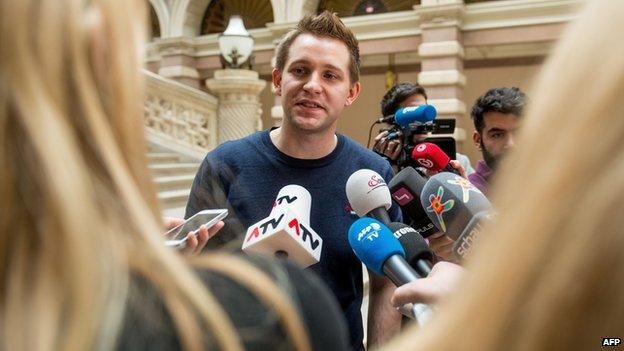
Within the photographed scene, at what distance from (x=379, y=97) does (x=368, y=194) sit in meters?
9.48

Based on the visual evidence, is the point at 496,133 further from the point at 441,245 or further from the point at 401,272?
the point at 401,272

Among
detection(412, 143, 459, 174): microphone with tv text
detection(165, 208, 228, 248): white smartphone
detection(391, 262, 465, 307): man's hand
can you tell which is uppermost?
detection(391, 262, 465, 307): man's hand

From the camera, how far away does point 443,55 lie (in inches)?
312

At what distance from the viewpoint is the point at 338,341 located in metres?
0.63

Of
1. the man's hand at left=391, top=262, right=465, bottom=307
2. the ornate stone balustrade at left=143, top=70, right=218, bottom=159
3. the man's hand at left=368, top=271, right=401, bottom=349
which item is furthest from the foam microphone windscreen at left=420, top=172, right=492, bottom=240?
the ornate stone balustrade at left=143, top=70, right=218, bottom=159

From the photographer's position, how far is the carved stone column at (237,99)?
651 centimetres

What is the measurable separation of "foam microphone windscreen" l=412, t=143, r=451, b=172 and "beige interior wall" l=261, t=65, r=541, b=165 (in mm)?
6676

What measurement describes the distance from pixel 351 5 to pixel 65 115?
9.22 metres

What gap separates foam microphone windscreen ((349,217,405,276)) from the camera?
3.26ft

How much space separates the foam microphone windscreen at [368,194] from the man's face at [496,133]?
102cm

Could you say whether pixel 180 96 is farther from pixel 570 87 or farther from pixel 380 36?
pixel 570 87

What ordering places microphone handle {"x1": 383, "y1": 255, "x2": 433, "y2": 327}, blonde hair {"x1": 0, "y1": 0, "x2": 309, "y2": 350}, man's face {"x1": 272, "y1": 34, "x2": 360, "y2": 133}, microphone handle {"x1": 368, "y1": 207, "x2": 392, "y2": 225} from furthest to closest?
man's face {"x1": 272, "y1": 34, "x2": 360, "y2": 133}
microphone handle {"x1": 368, "y1": 207, "x2": 392, "y2": 225}
microphone handle {"x1": 383, "y1": 255, "x2": 433, "y2": 327}
blonde hair {"x1": 0, "y1": 0, "x2": 309, "y2": 350}

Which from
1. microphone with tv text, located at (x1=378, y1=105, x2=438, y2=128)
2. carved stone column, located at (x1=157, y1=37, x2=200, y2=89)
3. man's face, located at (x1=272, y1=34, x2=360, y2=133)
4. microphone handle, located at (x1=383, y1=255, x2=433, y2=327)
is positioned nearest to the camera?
microphone handle, located at (x1=383, y1=255, x2=433, y2=327)
